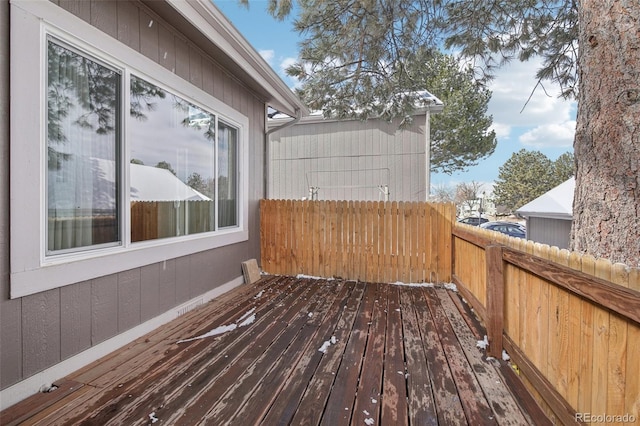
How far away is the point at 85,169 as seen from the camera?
2.14 meters

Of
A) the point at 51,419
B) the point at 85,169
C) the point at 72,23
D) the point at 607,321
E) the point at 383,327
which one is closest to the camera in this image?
the point at 607,321

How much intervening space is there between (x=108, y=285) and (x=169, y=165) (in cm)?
130

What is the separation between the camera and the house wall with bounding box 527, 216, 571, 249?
26.0 ft

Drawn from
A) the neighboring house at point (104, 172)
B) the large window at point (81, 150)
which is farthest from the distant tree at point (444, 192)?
the large window at point (81, 150)

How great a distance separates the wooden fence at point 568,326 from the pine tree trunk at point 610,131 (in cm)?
56

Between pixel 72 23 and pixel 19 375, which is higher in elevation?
pixel 72 23

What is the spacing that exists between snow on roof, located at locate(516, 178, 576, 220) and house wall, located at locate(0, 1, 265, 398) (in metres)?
8.19

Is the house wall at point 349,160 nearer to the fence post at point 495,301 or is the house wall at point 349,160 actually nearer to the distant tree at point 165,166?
the distant tree at point 165,166

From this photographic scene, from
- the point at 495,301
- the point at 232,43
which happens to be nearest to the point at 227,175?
the point at 232,43

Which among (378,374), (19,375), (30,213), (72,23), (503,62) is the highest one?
(503,62)

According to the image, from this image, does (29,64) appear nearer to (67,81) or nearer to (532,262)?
(67,81)

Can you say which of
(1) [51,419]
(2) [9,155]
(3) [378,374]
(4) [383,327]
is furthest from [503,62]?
(1) [51,419]

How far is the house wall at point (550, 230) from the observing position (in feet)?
26.0

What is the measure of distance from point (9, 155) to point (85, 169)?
467mm
